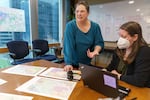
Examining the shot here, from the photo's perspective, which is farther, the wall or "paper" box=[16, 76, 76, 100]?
the wall

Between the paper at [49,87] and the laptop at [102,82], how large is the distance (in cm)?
15

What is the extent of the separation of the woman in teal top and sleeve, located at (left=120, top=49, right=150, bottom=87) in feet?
1.59

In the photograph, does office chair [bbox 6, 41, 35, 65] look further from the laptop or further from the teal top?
the laptop

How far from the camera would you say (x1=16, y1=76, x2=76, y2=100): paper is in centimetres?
104

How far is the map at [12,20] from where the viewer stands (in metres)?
3.27

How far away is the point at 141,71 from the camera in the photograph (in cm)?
122

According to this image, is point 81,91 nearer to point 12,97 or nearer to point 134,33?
point 12,97

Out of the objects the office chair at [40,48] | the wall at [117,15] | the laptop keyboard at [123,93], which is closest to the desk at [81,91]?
the laptop keyboard at [123,93]

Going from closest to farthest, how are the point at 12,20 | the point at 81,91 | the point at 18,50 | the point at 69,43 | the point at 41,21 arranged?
the point at 81,91, the point at 69,43, the point at 18,50, the point at 12,20, the point at 41,21

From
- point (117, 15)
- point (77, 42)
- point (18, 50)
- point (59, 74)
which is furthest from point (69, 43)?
point (117, 15)

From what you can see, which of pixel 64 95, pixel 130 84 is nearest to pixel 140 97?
pixel 130 84

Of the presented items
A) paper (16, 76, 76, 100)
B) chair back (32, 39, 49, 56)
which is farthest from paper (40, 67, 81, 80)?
chair back (32, 39, 49, 56)

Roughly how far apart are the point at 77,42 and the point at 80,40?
42 millimetres

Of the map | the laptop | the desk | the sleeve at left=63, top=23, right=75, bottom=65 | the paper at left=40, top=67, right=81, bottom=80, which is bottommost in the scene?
the desk
